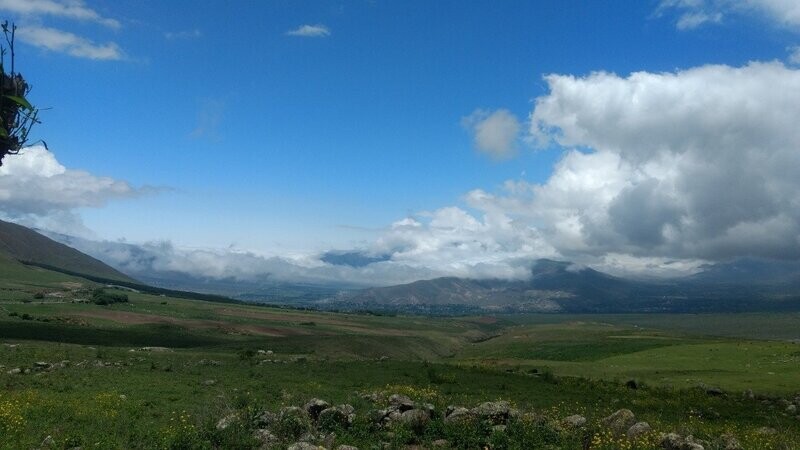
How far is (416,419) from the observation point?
71.1ft

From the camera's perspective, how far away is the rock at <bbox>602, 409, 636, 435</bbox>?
2160 centimetres

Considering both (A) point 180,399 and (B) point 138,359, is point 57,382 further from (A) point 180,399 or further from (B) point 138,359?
(B) point 138,359

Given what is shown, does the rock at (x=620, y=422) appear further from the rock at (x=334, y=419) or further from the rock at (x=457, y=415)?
the rock at (x=334, y=419)

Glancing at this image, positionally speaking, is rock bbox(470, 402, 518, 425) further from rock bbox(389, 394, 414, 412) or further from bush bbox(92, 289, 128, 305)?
bush bbox(92, 289, 128, 305)

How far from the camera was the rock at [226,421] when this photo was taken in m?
19.6

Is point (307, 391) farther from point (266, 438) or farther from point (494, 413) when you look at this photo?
point (494, 413)

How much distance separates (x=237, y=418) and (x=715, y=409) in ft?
96.8

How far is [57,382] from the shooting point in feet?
101

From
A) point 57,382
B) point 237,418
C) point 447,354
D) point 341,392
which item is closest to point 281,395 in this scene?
point 341,392

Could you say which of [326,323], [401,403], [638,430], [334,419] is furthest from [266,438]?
[326,323]

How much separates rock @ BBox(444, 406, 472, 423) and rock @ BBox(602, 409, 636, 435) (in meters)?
5.73

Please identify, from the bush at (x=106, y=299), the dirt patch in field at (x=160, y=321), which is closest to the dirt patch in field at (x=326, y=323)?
the bush at (x=106, y=299)

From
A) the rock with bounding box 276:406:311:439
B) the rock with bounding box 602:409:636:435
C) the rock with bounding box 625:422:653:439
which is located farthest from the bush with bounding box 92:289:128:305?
the rock with bounding box 625:422:653:439

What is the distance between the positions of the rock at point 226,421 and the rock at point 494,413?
32.2 feet
